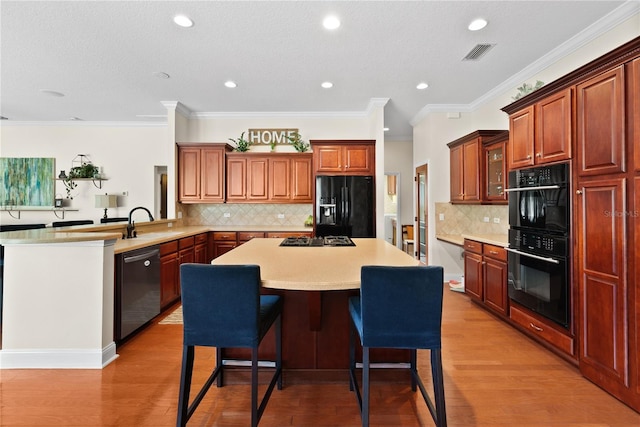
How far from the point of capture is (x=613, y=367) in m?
1.94

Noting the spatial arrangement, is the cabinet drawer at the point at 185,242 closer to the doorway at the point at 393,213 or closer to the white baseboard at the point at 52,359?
the white baseboard at the point at 52,359

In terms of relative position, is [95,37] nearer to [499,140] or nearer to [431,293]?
[431,293]

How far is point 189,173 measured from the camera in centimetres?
503

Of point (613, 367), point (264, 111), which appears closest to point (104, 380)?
point (613, 367)

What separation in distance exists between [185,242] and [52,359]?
187 cm

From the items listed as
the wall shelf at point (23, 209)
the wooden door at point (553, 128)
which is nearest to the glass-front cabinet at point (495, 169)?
the wooden door at point (553, 128)

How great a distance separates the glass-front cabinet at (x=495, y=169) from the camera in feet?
12.1

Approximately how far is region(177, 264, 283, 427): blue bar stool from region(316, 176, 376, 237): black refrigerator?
3101 mm

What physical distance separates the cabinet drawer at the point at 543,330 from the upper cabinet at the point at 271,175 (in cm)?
326

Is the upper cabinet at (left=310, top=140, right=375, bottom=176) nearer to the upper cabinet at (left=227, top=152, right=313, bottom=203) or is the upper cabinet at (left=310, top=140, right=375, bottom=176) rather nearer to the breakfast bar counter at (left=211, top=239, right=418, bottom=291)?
the upper cabinet at (left=227, top=152, right=313, bottom=203)

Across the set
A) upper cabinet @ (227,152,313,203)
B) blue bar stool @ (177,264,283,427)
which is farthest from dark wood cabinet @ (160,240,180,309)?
blue bar stool @ (177,264,283,427)

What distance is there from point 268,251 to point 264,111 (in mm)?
3613

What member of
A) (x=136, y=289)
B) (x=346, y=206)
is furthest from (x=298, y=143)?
(x=136, y=289)

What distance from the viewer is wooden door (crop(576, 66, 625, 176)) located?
1892mm
